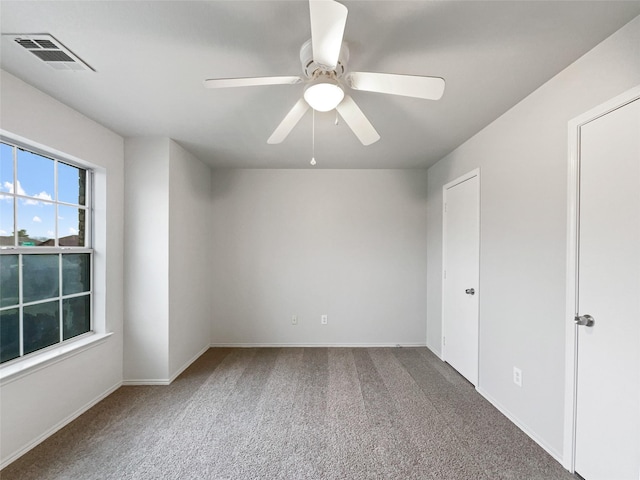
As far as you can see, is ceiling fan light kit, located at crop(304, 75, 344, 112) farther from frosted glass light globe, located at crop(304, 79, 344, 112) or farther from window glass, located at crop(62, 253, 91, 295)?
window glass, located at crop(62, 253, 91, 295)

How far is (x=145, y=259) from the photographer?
2.60 meters

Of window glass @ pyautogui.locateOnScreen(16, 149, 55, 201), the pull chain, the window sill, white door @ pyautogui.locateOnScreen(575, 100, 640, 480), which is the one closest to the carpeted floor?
white door @ pyautogui.locateOnScreen(575, 100, 640, 480)

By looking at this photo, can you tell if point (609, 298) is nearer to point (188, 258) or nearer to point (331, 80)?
point (331, 80)

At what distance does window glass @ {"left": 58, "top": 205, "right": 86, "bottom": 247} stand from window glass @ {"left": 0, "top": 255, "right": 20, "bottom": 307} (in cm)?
38

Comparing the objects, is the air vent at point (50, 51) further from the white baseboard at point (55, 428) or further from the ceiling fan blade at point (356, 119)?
the white baseboard at point (55, 428)

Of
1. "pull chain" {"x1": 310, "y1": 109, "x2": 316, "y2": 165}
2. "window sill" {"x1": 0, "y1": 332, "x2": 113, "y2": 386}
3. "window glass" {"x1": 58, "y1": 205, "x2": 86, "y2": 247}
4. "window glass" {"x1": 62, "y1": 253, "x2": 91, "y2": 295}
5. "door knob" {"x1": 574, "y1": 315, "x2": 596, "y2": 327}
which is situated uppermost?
"pull chain" {"x1": 310, "y1": 109, "x2": 316, "y2": 165}

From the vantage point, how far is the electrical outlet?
6.51 ft

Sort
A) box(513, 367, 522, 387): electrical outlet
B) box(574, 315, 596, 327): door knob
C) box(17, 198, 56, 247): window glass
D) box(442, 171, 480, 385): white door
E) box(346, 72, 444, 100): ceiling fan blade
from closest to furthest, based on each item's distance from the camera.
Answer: box(346, 72, 444, 100): ceiling fan blade, box(574, 315, 596, 327): door knob, box(17, 198, 56, 247): window glass, box(513, 367, 522, 387): electrical outlet, box(442, 171, 480, 385): white door

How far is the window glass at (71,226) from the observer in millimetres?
2154

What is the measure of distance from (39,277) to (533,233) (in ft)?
11.6

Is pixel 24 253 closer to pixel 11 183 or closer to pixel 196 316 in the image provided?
pixel 11 183

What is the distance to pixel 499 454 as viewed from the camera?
174 centimetres

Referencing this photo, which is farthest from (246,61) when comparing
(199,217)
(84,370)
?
(84,370)

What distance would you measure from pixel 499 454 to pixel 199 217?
3.48 m
